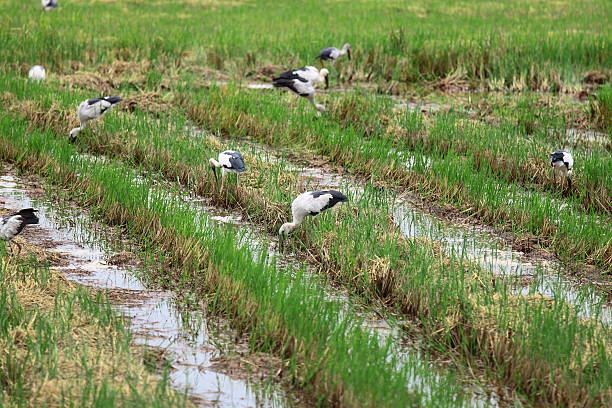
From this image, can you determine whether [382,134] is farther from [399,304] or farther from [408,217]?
[399,304]

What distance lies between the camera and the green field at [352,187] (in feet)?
13.8

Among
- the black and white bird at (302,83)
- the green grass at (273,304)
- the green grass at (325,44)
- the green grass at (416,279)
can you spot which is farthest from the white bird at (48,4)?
the green grass at (273,304)

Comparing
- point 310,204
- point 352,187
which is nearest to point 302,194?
point 310,204

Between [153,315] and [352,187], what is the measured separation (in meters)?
3.09

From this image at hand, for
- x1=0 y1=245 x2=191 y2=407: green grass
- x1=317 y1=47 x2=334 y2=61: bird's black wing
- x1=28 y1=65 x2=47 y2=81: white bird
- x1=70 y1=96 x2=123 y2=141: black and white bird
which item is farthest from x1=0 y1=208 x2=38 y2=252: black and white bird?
x1=317 y1=47 x2=334 y2=61: bird's black wing

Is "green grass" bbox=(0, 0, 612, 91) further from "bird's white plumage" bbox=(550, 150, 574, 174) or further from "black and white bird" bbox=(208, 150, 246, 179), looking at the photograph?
"bird's white plumage" bbox=(550, 150, 574, 174)

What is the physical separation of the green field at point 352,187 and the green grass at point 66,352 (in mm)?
21

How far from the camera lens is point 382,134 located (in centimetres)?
916

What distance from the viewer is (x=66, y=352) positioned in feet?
13.8

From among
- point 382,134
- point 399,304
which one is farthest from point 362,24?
point 399,304

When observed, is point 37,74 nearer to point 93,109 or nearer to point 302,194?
point 93,109

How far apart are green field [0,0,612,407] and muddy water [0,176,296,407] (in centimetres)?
16

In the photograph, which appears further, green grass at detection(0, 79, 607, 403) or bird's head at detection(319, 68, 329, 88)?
bird's head at detection(319, 68, 329, 88)

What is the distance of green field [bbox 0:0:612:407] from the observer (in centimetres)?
419
